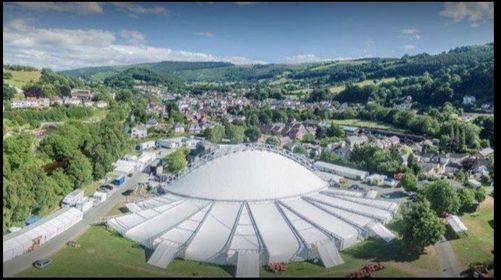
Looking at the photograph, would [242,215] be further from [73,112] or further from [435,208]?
[73,112]

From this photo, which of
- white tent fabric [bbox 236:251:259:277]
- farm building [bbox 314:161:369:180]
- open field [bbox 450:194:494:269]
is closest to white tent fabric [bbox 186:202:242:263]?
white tent fabric [bbox 236:251:259:277]

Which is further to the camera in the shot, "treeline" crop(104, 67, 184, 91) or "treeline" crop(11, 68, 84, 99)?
"treeline" crop(104, 67, 184, 91)

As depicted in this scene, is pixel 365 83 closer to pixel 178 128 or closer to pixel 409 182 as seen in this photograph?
pixel 178 128

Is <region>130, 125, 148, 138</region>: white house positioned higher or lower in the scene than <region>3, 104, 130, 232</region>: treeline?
lower

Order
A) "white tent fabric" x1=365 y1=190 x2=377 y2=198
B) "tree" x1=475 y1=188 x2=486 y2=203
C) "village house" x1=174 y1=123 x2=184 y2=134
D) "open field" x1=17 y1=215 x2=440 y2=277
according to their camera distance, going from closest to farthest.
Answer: "open field" x1=17 y1=215 x2=440 y2=277 < "tree" x1=475 y1=188 x2=486 y2=203 < "white tent fabric" x1=365 y1=190 x2=377 y2=198 < "village house" x1=174 y1=123 x2=184 y2=134

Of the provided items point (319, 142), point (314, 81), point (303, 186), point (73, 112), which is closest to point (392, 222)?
point (303, 186)

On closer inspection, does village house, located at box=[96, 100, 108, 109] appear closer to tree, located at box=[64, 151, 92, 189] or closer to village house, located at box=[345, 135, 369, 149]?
village house, located at box=[345, 135, 369, 149]

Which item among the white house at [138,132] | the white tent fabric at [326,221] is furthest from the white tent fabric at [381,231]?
the white house at [138,132]

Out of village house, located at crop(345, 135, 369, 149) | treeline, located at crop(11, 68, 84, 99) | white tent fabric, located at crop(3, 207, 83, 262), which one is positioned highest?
treeline, located at crop(11, 68, 84, 99)
